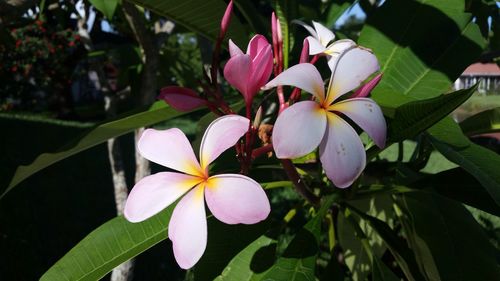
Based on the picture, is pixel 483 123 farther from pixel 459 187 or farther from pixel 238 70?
pixel 238 70

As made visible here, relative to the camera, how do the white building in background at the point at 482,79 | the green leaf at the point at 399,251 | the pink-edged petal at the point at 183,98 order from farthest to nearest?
1. the white building in background at the point at 482,79
2. the green leaf at the point at 399,251
3. the pink-edged petal at the point at 183,98

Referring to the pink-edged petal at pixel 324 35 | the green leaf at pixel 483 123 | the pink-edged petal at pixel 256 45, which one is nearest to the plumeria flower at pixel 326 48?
the pink-edged petal at pixel 324 35

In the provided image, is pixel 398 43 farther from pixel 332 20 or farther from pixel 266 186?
pixel 266 186

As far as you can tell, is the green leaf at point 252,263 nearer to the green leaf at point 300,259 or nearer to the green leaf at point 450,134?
the green leaf at point 300,259

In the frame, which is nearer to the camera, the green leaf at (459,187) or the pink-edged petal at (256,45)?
the pink-edged petal at (256,45)

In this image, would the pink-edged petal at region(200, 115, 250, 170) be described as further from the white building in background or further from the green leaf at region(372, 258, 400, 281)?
the white building in background

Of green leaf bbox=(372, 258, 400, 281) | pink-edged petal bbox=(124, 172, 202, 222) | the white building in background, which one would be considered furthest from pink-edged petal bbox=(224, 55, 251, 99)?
the white building in background

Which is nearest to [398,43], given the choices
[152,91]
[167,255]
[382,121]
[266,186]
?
[266,186]
